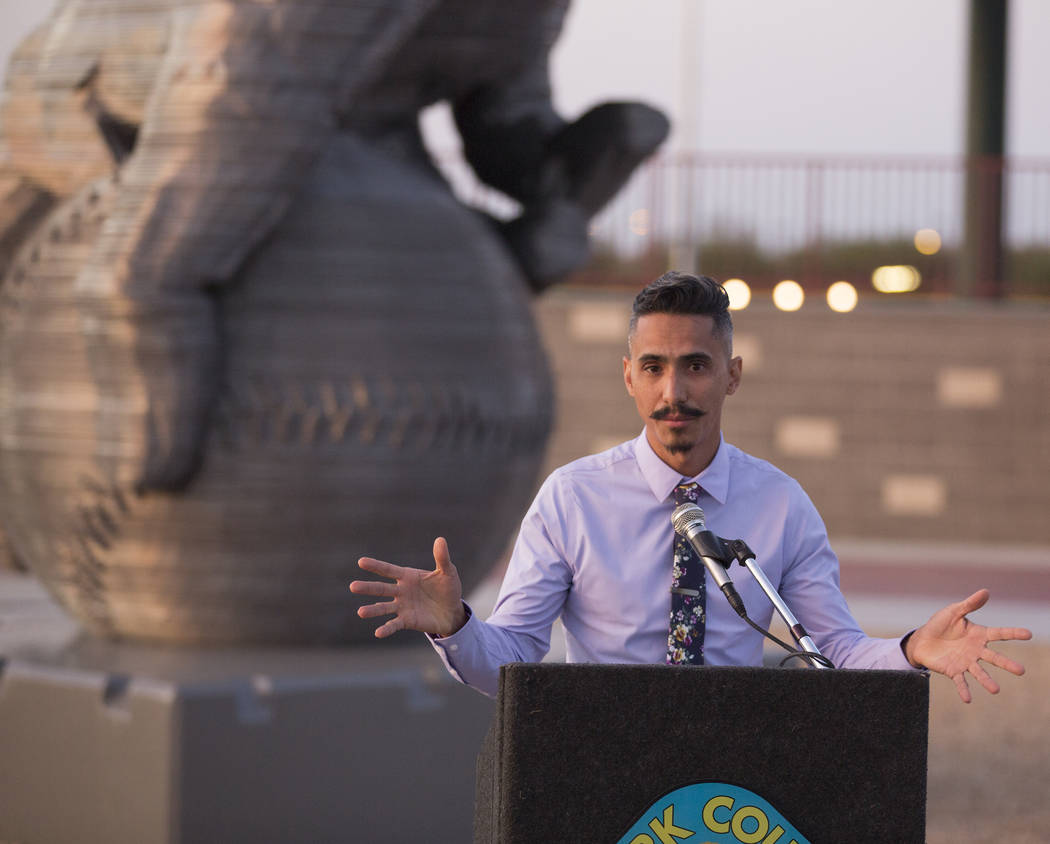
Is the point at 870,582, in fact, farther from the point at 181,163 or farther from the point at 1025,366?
the point at 181,163

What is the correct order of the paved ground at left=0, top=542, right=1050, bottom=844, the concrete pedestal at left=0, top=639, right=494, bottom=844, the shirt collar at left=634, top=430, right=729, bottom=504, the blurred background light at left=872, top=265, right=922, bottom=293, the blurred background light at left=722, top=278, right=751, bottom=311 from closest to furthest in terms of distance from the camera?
the shirt collar at left=634, top=430, right=729, bottom=504 < the concrete pedestal at left=0, top=639, right=494, bottom=844 < the paved ground at left=0, top=542, right=1050, bottom=844 < the blurred background light at left=722, top=278, right=751, bottom=311 < the blurred background light at left=872, top=265, right=922, bottom=293

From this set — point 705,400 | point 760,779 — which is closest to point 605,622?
point 705,400

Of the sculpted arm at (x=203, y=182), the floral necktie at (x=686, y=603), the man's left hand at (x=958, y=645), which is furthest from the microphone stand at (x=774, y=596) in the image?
the sculpted arm at (x=203, y=182)

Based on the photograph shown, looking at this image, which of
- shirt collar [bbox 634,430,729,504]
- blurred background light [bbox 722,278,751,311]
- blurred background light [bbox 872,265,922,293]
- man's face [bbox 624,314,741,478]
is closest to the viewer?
man's face [bbox 624,314,741,478]

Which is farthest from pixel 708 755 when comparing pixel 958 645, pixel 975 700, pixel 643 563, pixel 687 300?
pixel 975 700

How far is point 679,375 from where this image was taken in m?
1.97

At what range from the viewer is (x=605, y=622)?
2.12 m

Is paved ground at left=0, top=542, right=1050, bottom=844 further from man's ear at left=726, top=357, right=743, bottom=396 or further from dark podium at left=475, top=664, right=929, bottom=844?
dark podium at left=475, top=664, right=929, bottom=844

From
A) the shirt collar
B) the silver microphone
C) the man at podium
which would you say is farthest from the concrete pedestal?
the silver microphone

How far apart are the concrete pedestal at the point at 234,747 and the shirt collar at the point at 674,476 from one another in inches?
68.7

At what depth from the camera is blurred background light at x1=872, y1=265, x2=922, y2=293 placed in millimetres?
13367

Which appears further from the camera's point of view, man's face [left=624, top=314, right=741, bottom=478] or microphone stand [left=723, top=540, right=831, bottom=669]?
man's face [left=624, top=314, right=741, bottom=478]

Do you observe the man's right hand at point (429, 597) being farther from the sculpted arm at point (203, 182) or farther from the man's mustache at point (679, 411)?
the sculpted arm at point (203, 182)

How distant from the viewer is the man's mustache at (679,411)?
199 cm
